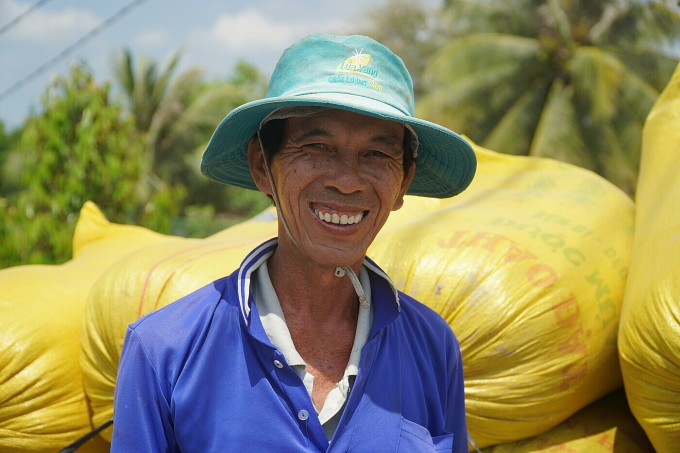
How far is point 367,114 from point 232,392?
1.60ft

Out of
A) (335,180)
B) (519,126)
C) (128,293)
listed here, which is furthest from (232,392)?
(519,126)

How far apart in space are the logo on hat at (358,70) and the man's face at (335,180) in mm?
55

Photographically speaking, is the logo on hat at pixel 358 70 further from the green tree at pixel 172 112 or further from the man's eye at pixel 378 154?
the green tree at pixel 172 112

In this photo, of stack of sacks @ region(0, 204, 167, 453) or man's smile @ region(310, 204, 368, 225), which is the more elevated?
man's smile @ region(310, 204, 368, 225)

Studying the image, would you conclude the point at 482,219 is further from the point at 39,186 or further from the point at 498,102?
the point at 498,102

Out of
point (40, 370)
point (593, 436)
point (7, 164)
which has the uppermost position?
point (40, 370)

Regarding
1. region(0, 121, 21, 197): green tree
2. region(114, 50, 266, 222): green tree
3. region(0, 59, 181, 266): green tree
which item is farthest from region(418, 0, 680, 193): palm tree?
region(0, 121, 21, 197): green tree

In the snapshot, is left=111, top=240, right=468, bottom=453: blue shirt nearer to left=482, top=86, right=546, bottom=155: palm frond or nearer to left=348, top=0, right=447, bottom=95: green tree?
left=482, top=86, right=546, bottom=155: palm frond

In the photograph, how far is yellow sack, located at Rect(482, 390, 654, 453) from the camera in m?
2.15

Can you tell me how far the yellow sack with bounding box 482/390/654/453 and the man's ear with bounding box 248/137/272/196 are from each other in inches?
47.1

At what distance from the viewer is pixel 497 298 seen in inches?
81.4

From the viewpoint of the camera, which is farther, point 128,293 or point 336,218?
point 128,293

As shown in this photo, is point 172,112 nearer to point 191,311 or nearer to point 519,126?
point 519,126

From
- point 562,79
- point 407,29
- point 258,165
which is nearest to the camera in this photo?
point 258,165
